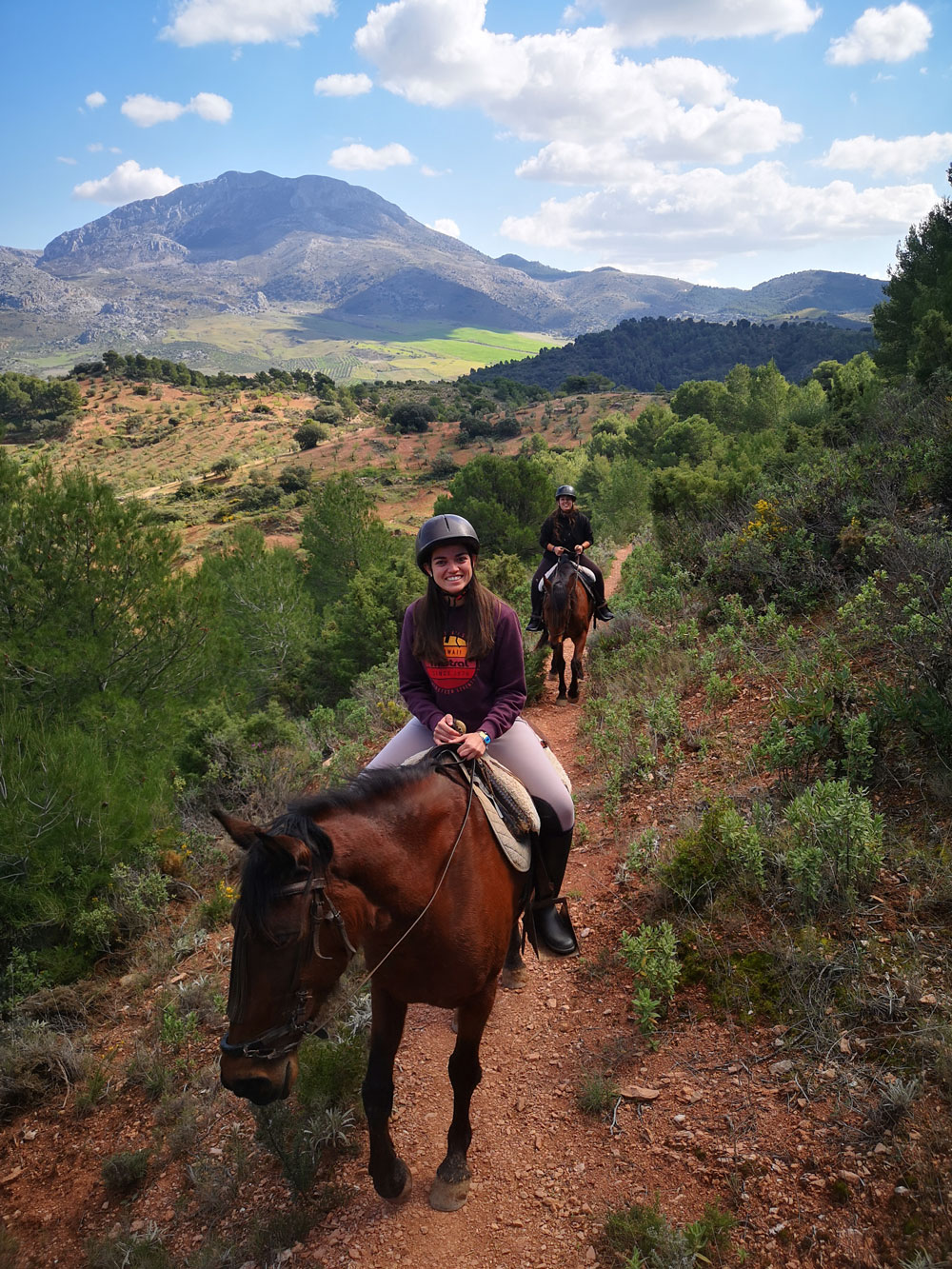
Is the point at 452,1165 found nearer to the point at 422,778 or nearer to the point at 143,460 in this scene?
the point at 422,778

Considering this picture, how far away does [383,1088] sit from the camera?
319 centimetres

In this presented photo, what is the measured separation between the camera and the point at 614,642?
11.3 metres

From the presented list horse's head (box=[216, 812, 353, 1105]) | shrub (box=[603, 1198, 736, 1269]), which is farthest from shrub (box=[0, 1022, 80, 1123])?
shrub (box=[603, 1198, 736, 1269])

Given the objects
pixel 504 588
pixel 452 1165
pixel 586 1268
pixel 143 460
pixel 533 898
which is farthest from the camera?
pixel 143 460

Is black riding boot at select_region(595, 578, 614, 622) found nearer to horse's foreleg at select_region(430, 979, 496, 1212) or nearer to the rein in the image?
horse's foreleg at select_region(430, 979, 496, 1212)

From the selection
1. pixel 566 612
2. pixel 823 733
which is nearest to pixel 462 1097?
pixel 823 733

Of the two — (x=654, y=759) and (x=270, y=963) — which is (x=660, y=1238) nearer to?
(x=270, y=963)

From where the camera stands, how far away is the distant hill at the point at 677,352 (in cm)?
11988

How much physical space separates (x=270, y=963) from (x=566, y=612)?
8.18m

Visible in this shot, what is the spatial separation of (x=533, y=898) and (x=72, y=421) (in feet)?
238

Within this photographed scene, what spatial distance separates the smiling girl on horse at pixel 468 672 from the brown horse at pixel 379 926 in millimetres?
523

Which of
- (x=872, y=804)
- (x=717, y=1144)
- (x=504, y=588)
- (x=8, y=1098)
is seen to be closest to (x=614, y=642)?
(x=504, y=588)

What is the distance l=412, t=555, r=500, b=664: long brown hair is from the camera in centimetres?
362

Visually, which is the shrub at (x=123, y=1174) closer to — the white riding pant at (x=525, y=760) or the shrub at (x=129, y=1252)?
the shrub at (x=129, y=1252)
